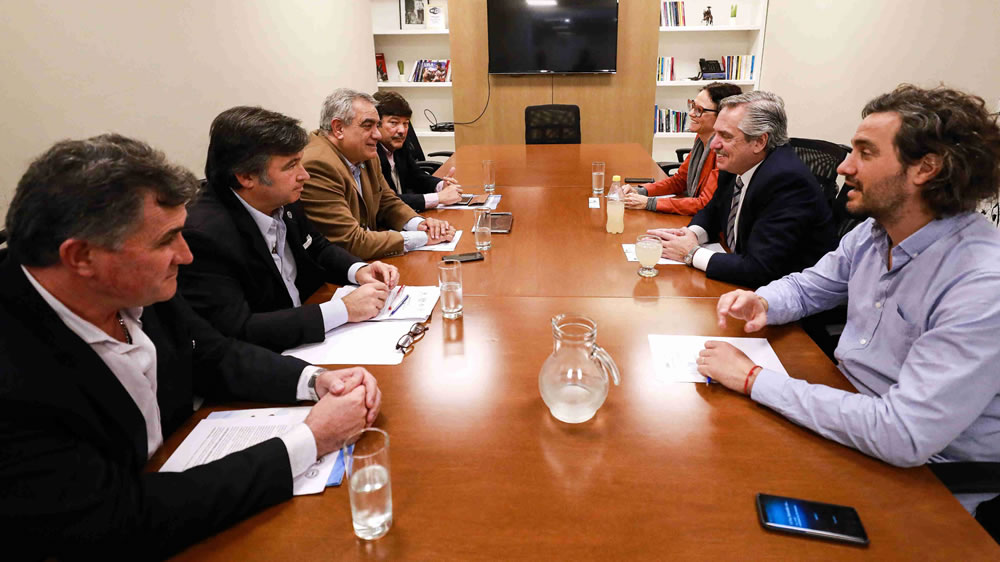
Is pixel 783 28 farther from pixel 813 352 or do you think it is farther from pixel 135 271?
pixel 135 271

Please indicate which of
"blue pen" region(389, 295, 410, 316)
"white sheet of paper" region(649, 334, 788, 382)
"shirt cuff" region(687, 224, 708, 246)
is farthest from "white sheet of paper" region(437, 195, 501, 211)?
"white sheet of paper" region(649, 334, 788, 382)

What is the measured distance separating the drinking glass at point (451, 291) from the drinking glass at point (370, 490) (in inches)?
28.7

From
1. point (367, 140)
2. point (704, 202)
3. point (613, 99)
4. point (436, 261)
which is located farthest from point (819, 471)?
point (613, 99)

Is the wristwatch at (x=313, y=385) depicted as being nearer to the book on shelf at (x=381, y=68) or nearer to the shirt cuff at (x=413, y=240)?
the shirt cuff at (x=413, y=240)

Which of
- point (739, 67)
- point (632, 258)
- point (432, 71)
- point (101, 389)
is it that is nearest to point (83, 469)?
point (101, 389)

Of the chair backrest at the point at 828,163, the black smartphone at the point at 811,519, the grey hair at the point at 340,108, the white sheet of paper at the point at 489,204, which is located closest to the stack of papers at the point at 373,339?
the black smartphone at the point at 811,519

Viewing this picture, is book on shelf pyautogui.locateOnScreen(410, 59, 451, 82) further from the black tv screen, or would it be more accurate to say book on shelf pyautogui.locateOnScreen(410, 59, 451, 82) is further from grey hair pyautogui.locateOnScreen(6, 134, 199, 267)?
grey hair pyautogui.locateOnScreen(6, 134, 199, 267)

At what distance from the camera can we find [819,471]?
1.04 m

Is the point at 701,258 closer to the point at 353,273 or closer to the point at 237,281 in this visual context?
the point at 353,273

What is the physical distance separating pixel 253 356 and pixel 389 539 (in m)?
0.61

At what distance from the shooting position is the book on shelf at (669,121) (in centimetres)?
651

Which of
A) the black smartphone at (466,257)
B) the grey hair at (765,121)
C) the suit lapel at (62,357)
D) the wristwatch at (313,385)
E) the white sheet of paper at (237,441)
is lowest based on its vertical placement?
the white sheet of paper at (237,441)

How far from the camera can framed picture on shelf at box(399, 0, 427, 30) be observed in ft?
20.8

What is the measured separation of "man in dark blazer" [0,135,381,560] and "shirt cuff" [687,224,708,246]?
1829 millimetres
